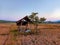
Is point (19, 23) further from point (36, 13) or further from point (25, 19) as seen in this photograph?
point (36, 13)

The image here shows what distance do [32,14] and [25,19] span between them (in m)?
4.53

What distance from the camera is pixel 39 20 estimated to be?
3434 cm

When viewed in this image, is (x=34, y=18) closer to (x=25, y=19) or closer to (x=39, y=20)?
(x=39, y=20)

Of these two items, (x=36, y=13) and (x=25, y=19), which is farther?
(x=36, y=13)

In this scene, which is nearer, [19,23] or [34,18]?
[19,23]

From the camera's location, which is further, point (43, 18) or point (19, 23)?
point (43, 18)

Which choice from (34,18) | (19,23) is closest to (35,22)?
(34,18)

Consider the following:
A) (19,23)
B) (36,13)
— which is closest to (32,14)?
(36,13)

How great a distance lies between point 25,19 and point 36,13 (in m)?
4.61

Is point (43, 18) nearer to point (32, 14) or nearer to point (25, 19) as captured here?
point (32, 14)

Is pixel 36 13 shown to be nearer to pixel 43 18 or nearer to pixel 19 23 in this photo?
pixel 43 18

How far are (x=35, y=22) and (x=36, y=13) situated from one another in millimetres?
1852

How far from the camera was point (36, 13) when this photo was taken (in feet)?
109

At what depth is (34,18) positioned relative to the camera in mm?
33938
